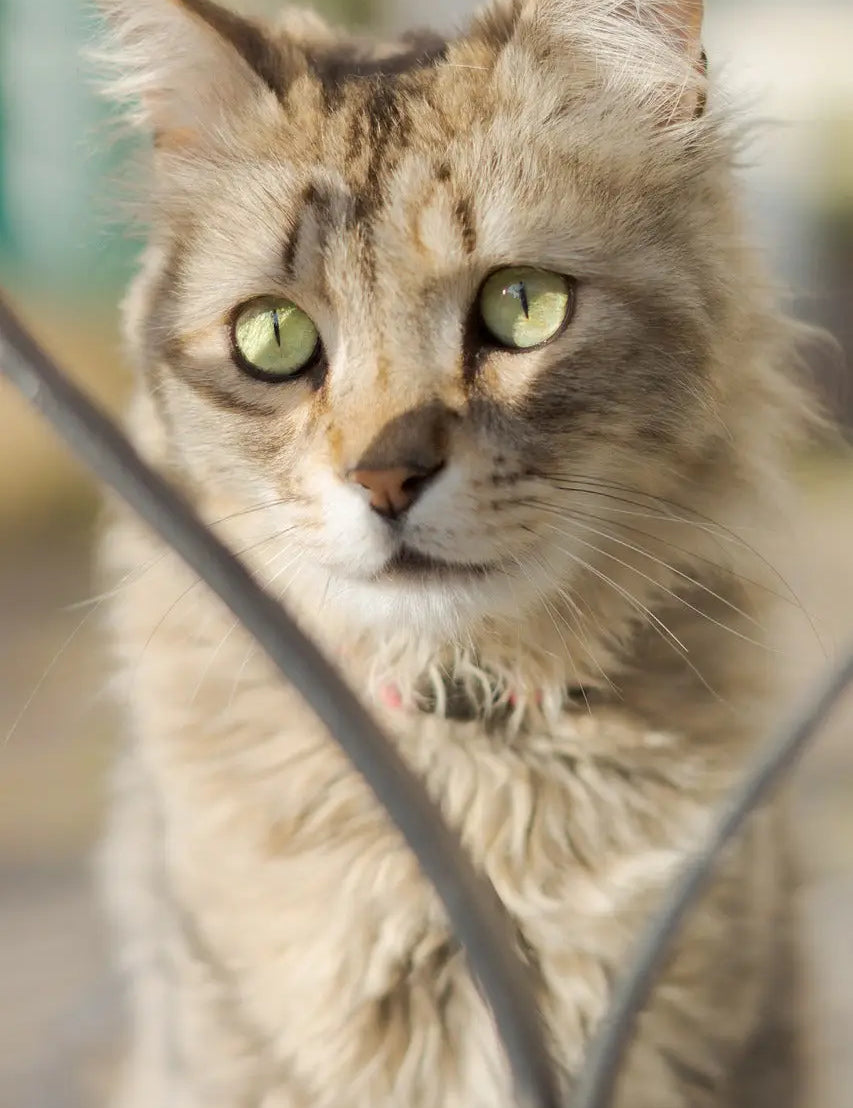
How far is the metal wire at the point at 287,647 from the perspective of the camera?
1.12ft

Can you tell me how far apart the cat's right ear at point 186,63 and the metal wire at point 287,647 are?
56cm

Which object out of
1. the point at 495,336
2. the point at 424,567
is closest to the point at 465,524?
the point at 424,567

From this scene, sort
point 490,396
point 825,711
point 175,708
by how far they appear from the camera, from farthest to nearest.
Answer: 1. point 175,708
2. point 490,396
3. point 825,711

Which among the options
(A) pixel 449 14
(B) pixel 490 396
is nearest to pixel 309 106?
(A) pixel 449 14

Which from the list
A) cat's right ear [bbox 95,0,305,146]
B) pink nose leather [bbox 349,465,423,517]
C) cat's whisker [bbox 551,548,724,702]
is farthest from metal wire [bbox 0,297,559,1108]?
cat's right ear [bbox 95,0,305,146]

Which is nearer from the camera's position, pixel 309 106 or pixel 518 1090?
pixel 518 1090

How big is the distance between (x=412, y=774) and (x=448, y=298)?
43 centimetres

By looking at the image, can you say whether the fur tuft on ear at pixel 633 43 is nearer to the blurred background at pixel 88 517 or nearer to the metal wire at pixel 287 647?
the blurred background at pixel 88 517

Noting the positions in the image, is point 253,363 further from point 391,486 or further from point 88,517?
point 88,517

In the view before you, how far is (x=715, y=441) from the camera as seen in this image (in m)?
0.85

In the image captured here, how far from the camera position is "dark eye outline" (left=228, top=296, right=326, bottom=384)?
79cm

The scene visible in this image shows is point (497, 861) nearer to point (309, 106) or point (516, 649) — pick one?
point (516, 649)

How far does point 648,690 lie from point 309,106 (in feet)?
1.81

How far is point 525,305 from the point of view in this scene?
0.77 m
